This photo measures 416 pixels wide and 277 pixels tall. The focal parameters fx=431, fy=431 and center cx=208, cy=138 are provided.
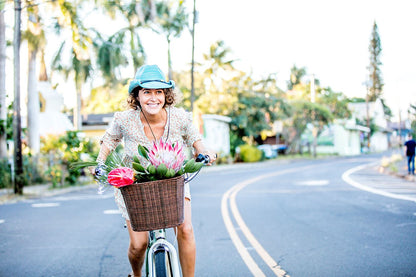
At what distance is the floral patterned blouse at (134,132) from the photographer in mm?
3533

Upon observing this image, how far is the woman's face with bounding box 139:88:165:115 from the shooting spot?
11.5 feet

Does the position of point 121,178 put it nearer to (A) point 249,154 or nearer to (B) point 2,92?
(B) point 2,92

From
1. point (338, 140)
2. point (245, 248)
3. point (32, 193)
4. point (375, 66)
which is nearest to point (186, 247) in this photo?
point (245, 248)

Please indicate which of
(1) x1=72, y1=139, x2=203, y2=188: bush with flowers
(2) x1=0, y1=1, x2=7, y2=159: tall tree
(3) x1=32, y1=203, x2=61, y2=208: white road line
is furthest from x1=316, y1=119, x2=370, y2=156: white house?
(1) x1=72, y1=139, x2=203, y2=188: bush with flowers

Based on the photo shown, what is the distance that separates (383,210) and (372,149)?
57.6 metres

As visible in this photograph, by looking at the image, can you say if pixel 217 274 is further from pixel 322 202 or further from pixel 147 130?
pixel 322 202

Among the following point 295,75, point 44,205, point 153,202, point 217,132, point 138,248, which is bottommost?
point 44,205

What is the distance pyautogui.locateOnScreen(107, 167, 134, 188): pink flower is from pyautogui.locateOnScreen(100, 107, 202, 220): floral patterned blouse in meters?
0.76

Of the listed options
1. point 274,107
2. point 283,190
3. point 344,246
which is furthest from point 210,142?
point 344,246

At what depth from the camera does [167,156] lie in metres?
2.80

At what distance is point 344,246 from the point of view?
6.00m

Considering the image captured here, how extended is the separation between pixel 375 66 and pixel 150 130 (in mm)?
80796

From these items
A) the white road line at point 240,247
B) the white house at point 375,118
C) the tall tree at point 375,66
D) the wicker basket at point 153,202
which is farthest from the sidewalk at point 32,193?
the tall tree at point 375,66

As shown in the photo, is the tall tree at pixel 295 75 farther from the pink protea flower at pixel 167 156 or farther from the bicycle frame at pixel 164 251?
the pink protea flower at pixel 167 156
